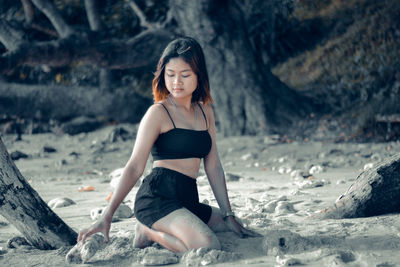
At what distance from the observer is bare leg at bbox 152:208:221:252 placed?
2.56m

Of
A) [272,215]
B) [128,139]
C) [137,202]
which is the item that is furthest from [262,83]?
[137,202]

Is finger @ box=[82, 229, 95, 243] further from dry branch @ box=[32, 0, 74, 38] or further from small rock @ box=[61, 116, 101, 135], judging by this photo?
small rock @ box=[61, 116, 101, 135]

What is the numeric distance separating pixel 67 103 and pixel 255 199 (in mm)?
5810

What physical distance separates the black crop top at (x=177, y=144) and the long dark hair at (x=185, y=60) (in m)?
0.16

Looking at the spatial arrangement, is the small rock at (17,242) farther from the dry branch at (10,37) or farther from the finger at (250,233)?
the dry branch at (10,37)

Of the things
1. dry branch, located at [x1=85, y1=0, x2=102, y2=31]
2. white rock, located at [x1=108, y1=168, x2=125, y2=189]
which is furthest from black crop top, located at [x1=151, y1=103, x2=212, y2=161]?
dry branch, located at [x1=85, y1=0, x2=102, y2=31]

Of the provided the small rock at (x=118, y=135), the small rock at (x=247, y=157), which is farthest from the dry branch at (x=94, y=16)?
the small rock at (x=247, y=157)

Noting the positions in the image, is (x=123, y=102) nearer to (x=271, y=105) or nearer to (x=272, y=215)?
(x=271, y=105)

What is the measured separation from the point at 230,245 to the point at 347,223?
73 centimetres

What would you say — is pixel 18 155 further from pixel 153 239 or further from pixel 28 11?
pixel 153 239

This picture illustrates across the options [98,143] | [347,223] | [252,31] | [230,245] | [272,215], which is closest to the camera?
[230,245]

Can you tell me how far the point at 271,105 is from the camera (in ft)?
24.4

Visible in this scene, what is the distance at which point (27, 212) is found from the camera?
2.82 metres

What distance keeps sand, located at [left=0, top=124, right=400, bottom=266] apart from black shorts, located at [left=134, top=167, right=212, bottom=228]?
197 mm
